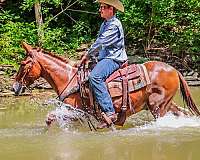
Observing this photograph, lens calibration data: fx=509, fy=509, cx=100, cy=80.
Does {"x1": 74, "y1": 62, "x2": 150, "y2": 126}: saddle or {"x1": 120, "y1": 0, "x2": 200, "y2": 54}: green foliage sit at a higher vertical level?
{"x1": 120, "y1": 0, "x2": 200, "y2": 54}: green foliage

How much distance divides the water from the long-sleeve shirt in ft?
3.76

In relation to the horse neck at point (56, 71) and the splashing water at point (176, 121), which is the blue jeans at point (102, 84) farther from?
the splashing water at point (176, 121)

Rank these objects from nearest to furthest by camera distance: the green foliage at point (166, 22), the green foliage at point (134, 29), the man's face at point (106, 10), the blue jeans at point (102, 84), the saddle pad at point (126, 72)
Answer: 1. the blue jeans at point (102, 84)
2. the man's face at point (106, 10)
3. the saddle pad at point (126, 72)
4. the green foliage at point (134, 29)
5. the green foliage at point (166, 22)

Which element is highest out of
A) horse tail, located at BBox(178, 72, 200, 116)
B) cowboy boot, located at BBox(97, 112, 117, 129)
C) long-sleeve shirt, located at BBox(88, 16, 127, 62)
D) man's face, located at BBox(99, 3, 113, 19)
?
man's face, located at BBox(99, 3, 113, 19)

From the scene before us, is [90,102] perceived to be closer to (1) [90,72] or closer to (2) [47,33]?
(1) [90,72]

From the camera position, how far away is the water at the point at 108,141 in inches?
238

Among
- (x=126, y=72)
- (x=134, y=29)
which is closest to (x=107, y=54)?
(x=126, y=72)

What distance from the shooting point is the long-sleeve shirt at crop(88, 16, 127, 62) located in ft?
24.7

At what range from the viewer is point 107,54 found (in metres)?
7.70

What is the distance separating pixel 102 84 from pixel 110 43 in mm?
618

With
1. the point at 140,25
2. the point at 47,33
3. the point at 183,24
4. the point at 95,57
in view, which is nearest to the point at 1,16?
the point at 47,33

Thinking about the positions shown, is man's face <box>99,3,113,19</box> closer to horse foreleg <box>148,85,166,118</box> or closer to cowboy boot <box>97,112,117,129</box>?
horse foreleg <box>148,85,166,118</box>

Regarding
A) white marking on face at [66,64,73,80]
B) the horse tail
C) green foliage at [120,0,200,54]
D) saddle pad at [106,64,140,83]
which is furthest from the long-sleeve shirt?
green foliage at [120,0,200,54]

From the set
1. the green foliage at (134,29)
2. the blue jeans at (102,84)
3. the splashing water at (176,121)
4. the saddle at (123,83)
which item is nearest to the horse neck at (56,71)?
the saddle at (123,83)
